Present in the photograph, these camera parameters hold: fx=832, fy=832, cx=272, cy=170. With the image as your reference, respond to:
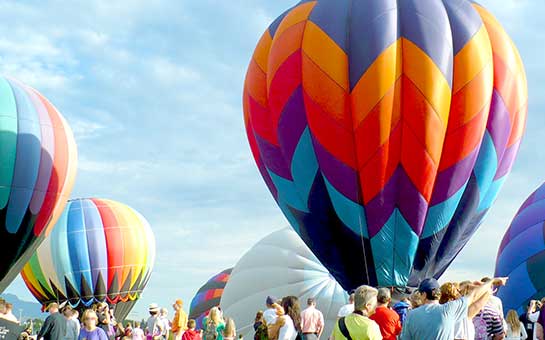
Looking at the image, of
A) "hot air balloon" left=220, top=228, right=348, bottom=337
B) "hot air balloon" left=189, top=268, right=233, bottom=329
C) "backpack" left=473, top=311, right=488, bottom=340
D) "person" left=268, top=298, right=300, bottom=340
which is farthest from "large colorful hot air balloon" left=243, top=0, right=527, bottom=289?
"hot air balloon" left=189, top=268, right=233, bottom=329

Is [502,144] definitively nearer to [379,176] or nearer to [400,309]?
[379,176]

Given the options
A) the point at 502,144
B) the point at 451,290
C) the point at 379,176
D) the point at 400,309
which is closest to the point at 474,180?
the point at 502,144

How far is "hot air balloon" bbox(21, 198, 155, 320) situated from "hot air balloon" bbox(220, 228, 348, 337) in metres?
6.08

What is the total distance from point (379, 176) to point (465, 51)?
7.37 feet

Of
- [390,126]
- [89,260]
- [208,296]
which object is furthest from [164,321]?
[208,296]

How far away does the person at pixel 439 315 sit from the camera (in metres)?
5.12

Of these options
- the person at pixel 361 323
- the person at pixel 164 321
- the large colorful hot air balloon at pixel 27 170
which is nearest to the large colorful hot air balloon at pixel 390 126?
the person at pixel 164 321

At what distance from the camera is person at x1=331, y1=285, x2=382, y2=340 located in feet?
16.8

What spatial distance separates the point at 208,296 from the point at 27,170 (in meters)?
10.7

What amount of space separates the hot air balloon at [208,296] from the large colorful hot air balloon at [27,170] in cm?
874

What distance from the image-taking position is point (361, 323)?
203 inches

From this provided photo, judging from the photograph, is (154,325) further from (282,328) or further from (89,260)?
(89,260)

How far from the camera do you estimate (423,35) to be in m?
11.9

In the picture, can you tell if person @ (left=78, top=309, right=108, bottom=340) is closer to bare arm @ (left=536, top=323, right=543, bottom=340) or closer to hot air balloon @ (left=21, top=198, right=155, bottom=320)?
bare arm @ (left=536, top=323, right=543, bottom=340)
